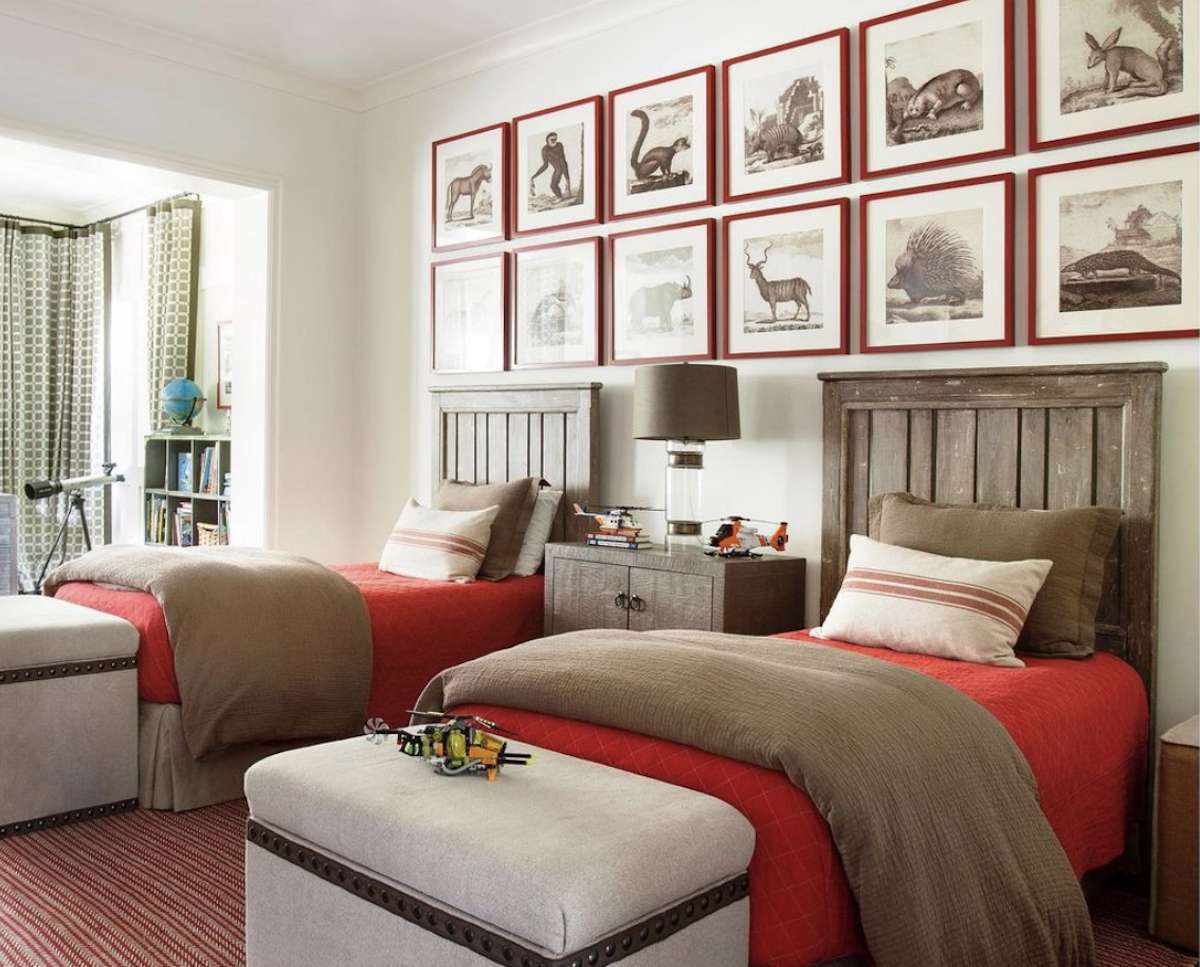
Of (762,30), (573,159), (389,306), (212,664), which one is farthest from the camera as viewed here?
(389,306)

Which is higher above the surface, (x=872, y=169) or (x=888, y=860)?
(x=872, y=169)

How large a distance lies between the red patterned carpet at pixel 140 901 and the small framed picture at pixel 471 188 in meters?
2.66

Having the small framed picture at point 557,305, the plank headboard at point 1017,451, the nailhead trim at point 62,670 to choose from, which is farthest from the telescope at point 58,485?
the plank headboard at point 1017,451

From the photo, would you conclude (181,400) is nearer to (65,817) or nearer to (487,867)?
(65,817)

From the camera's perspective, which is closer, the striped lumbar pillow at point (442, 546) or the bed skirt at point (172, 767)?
the bed skirt at point (172, 767)

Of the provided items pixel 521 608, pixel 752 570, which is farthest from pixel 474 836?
pixel 521 608

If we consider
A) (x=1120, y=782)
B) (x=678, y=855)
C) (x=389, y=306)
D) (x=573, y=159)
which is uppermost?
(x=573, y=159)

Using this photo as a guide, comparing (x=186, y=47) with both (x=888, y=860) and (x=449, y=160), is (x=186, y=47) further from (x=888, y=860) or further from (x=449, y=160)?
(x=888, y=860)

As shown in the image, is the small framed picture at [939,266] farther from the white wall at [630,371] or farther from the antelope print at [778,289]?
the antelope print at [778,289]

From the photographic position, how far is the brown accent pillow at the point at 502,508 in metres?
4.21

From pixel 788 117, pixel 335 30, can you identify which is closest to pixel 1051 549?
pixel 788 117

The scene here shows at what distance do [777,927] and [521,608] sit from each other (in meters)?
2.38

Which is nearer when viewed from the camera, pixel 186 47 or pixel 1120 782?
pixel 1120 782

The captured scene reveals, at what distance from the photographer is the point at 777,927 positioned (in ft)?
5.81
